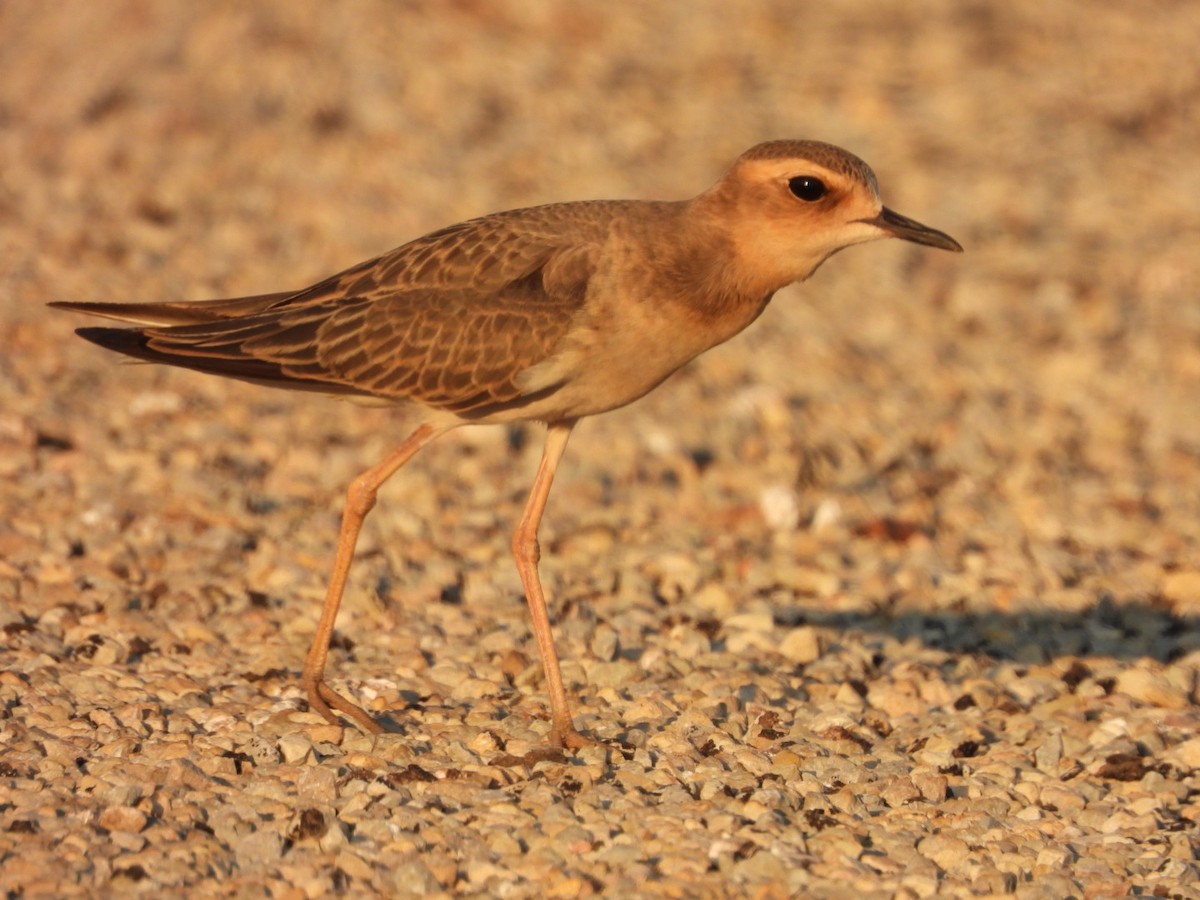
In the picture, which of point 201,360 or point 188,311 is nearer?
point 201,360

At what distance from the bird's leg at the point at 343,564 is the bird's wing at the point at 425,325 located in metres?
0.26

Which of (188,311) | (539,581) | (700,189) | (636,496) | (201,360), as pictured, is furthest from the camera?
(700,189)

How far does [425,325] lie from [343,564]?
44.9 inches

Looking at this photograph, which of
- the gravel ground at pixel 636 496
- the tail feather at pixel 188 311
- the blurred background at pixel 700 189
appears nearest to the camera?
the gravel ground at pixel 636 496

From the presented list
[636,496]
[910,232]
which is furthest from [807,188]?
[636,496]

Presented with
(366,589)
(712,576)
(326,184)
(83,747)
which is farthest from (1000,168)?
(83,747)

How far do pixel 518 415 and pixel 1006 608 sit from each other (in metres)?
3.34

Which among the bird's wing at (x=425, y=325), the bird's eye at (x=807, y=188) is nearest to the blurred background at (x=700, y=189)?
the bird's wing at (x=425, y=325)

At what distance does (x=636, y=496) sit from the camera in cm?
1038

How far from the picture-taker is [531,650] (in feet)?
27.1

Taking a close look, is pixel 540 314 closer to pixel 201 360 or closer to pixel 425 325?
pixel 425 325

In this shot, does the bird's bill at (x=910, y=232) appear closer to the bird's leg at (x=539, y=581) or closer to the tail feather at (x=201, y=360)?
the bird's leg at (x=539, y=581)

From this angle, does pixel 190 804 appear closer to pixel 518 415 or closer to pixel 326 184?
pixel 518 415

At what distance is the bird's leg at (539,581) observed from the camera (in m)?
7.20
